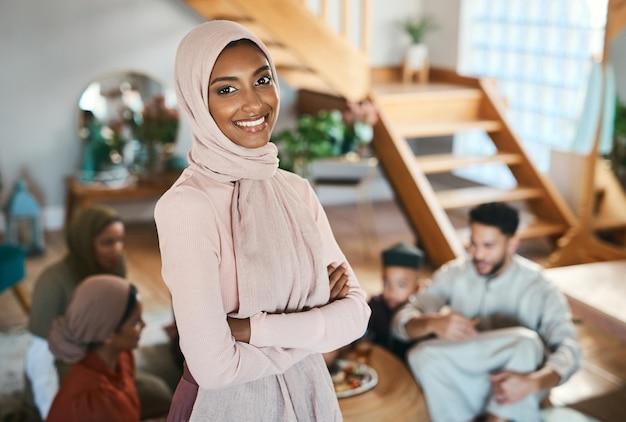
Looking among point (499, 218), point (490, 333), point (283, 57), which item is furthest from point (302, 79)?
point (490, 333)

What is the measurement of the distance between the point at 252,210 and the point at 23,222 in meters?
4.67

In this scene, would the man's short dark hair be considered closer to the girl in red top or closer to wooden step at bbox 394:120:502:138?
the girl in red top

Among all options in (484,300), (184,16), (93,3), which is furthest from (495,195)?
(93,3)

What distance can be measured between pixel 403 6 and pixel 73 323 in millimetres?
5321

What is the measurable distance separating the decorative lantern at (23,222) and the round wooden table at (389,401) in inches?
142

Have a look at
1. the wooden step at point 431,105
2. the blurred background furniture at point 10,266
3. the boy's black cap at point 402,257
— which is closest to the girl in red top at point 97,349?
the boy's black cap at point 402,257

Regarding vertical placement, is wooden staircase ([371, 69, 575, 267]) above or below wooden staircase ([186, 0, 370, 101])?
below

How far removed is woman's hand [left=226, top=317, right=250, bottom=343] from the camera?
1.17 m

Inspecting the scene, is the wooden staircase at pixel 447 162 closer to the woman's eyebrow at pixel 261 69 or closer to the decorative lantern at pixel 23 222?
the decorative lantern at pixel 23 222

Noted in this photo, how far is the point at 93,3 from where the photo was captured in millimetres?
5844

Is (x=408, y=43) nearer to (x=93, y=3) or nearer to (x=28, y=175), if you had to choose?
(x=93, y=3)

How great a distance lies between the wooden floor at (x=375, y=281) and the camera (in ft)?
10.7

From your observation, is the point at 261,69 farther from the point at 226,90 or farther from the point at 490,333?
the point at 490,333

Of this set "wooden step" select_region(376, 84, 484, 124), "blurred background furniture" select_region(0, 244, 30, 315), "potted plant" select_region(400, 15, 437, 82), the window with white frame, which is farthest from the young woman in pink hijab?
"potted plant" select_region(400, 15, 437, 82)
